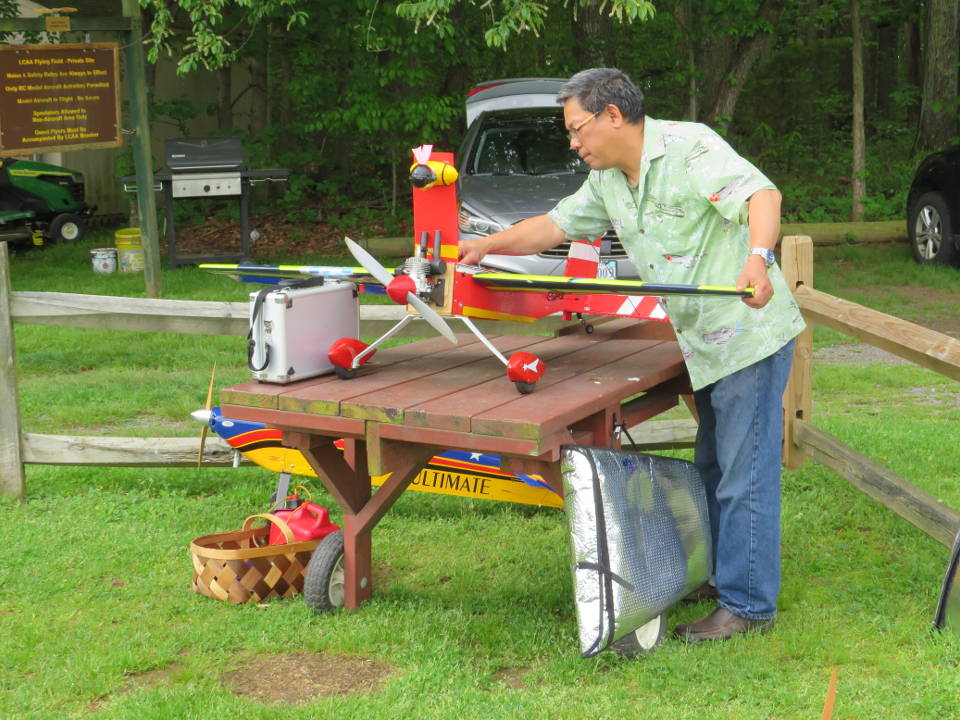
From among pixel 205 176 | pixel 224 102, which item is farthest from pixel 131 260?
pixel 224 102

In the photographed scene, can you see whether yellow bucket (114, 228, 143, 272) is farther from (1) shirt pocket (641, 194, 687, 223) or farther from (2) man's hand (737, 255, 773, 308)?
(2) man's hand (737, 255, 773, 308)

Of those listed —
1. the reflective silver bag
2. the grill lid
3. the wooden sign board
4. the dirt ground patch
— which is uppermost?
the wooden sign board

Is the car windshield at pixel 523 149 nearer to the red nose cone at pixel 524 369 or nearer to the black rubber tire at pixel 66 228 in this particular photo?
the red nose cone at pixel 524 369

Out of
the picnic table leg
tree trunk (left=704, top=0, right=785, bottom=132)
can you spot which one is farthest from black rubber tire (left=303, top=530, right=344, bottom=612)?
tree trunk (left=704, top=0, right=785, bottom=132)

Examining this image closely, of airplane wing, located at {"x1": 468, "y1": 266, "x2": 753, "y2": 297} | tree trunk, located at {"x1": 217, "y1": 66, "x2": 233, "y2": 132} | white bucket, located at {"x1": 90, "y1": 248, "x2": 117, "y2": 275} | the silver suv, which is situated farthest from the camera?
tree trunk, located at {"x1": 217, "y1": 66, "x2": 233, "y2": 132}

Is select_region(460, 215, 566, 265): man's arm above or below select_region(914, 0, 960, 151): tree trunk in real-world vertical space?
below

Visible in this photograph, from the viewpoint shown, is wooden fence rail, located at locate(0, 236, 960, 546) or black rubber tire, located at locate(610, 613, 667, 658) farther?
wooden fence rail, located at locate(0, 236, 960, 546)

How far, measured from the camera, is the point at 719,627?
3.89 meters

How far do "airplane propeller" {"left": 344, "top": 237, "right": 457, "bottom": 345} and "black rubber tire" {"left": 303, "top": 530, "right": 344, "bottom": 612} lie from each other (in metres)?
0.93

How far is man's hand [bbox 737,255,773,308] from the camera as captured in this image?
10.8 feet

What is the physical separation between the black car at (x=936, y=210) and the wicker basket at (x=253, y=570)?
358 inches

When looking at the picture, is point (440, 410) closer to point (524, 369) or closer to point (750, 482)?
point (524, 369)

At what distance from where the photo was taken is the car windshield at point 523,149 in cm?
1066

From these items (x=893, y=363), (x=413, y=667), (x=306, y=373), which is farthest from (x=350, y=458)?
(x=893, y=363)
